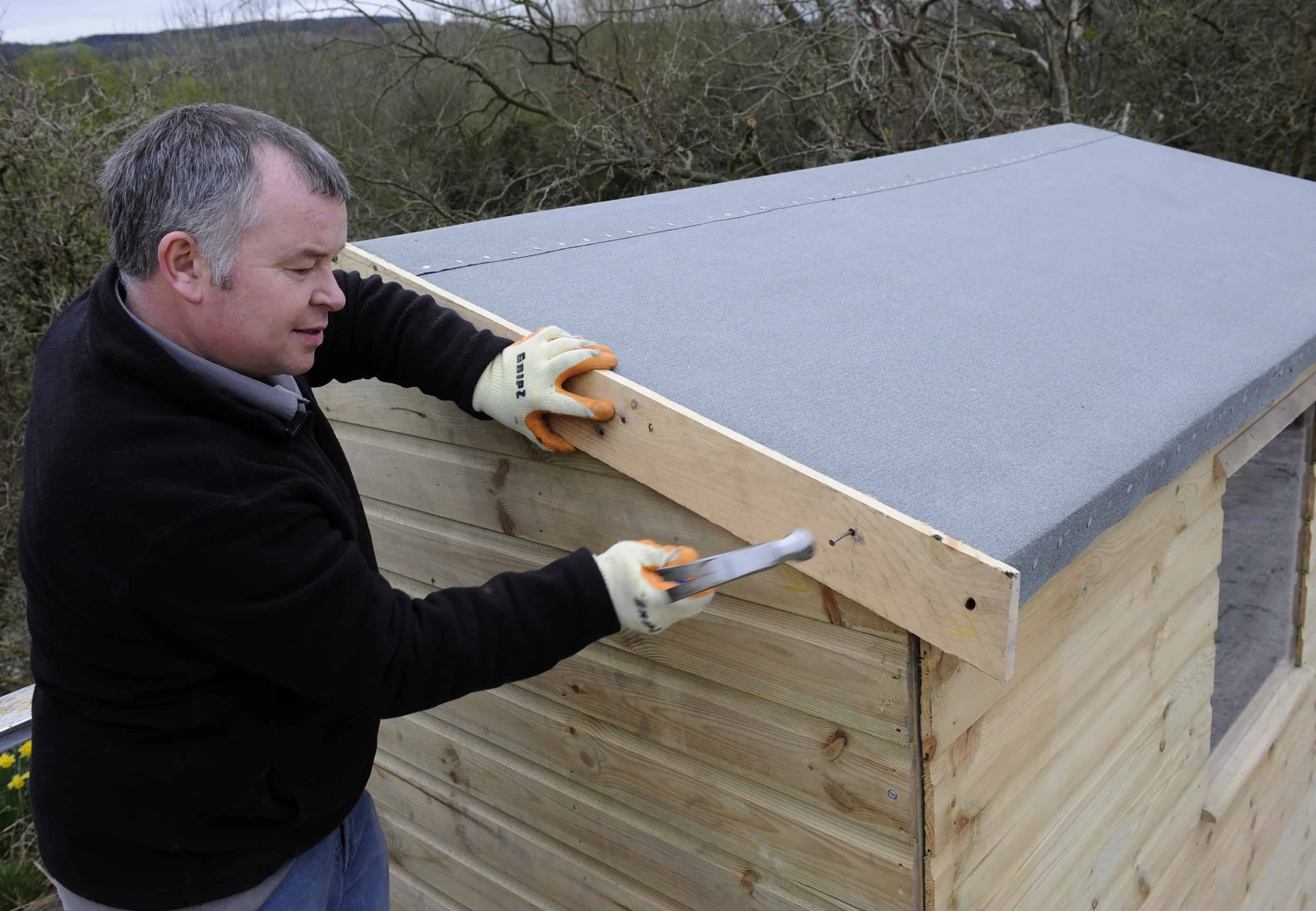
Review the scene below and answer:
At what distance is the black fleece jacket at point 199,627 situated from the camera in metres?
1.33

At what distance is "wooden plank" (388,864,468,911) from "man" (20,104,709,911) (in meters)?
1.17

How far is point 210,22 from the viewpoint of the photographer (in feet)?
30.8

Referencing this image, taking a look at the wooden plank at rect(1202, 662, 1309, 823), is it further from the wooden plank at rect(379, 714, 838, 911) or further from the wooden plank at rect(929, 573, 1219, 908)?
the wooden plank at rect(379, 714, 838, 911)

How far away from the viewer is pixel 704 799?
1932 mm

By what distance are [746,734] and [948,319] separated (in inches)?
40.2

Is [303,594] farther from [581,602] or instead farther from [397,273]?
[397,273]

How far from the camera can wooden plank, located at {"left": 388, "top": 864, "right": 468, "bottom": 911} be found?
2.77 metres

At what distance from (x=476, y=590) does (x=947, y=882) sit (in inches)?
36.7

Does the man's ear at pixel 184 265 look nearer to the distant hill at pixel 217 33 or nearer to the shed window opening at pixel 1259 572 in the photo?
the shed window opening at pixel 1259 572

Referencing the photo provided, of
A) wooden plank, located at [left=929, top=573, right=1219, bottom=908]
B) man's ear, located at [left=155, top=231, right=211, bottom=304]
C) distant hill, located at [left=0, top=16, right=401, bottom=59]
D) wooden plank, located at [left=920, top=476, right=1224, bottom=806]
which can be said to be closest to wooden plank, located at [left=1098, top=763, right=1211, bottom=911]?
wooden plank, located at [left=929, top=573, right=1219, bottom=908]

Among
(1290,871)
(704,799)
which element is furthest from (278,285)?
(1290,871)

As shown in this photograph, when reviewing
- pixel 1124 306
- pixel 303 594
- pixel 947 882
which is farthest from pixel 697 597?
pixel 1124 306

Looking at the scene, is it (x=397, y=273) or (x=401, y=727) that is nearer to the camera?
(x=397, y=273)

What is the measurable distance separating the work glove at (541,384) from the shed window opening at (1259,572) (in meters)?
2.28
